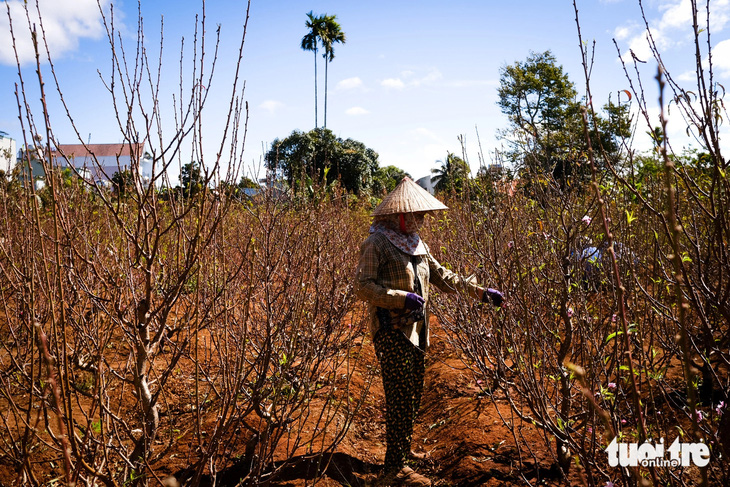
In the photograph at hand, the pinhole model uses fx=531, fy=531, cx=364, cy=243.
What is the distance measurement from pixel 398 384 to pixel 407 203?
110cm

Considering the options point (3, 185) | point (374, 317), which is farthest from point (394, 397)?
point (3, 185)

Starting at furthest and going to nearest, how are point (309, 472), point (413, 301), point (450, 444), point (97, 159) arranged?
point (450, 444)
point (309, 472)
point (413, 301)
point (97, 159)

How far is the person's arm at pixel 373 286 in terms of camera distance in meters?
3.06

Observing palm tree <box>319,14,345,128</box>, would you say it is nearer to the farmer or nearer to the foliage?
the foliage

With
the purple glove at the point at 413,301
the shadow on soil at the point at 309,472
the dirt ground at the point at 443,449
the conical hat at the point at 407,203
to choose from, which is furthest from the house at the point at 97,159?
the shadow on soil at the point at 309,472

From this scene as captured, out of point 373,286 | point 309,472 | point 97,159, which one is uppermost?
point 97,159

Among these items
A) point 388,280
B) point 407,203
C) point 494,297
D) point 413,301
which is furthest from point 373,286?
point 494,297

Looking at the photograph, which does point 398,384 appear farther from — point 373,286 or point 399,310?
point 373,286

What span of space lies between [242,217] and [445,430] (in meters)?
4.52

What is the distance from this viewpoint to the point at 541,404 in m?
1.99

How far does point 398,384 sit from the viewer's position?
10.5 ft

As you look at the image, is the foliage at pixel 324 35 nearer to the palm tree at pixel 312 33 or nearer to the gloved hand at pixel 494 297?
the palm tree at pixel 312 33

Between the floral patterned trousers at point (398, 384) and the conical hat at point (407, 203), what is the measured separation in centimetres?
72

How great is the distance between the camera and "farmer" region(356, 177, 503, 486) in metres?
3.17
